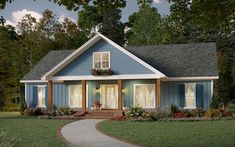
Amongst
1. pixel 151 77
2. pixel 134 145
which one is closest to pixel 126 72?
pixel 151 77

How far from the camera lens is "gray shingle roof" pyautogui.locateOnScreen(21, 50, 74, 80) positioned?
36750 millimetres

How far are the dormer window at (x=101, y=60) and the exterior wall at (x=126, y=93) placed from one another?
1670mm

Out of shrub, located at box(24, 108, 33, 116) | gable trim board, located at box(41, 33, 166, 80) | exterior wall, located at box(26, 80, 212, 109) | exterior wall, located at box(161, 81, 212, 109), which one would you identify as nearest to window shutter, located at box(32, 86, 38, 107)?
exterior wall, located at box(26, 80, 212, 109)

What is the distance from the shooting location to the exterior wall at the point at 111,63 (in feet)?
105

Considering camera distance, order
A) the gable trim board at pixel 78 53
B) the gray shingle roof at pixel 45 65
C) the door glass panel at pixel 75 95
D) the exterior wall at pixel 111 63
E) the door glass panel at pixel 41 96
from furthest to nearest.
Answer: the gray shingle roof at pixel 45 65 → the door glass panel at pixel 41 96 → the door glass panel at pixel 75 95 → the gable trim board at pixel 78 53 → the exterior wall at pixel 111 63

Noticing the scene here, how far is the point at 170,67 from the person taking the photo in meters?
33.1

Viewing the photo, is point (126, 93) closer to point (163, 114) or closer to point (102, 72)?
point (102, 72)

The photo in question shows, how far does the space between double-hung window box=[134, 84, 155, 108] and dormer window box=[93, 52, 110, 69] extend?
269cm

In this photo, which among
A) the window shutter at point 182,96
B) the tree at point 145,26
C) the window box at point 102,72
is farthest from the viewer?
the tree at point 145,26

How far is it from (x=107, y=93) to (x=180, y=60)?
6.09 m

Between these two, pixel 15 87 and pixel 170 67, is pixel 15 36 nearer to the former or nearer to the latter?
pixel 15 87

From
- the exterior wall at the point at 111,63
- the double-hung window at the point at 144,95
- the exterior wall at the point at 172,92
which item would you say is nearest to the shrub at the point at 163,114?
the exterior wall at the point at 172,92

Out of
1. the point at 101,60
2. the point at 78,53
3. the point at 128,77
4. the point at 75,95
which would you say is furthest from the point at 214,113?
the point at 75,95

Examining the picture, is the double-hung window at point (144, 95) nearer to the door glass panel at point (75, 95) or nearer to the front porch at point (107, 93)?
the front porch at point (107, 93)
